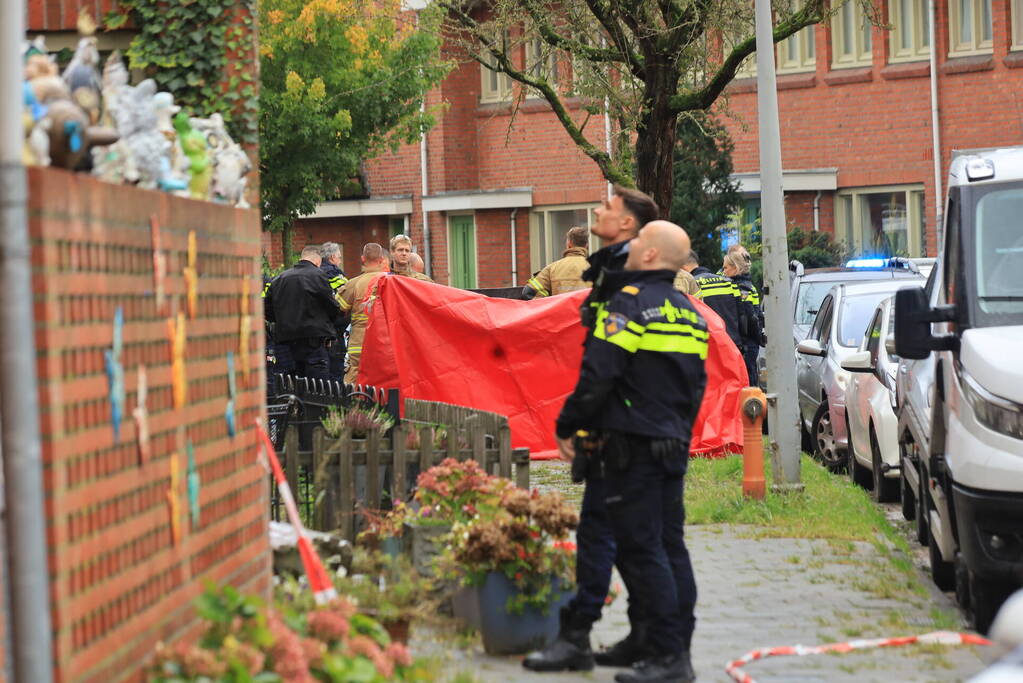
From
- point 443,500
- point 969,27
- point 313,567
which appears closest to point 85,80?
point 313,567

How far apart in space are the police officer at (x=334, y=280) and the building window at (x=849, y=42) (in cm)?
1581

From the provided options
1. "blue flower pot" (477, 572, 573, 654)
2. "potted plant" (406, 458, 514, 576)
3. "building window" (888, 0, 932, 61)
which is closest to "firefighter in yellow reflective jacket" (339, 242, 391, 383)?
"potted plant" (406, 458, 514, 576)

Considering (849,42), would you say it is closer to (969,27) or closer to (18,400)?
(969,27)

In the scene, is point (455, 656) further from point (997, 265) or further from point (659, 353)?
point (997, 265)

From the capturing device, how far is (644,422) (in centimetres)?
634

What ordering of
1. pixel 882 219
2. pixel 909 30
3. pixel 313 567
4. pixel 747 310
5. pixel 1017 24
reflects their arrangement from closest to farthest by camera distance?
pixel 313 567 → pixel 747 310 → pixel 1017 24 → pixel 909 30 → pixel 882 219

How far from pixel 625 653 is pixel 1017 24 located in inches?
980

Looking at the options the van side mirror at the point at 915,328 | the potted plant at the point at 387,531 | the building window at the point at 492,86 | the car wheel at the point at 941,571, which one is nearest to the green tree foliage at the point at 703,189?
the building window at the point at 492,86

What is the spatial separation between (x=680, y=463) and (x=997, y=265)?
2.65m

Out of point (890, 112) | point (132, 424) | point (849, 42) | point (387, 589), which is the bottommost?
point (387, 589)

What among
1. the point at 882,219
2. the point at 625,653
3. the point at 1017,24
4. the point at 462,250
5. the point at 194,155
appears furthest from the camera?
the point at 462,250

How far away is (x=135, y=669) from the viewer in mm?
4430

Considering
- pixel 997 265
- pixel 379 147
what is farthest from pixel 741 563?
pixel 379 147

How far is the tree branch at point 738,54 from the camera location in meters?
15.9
